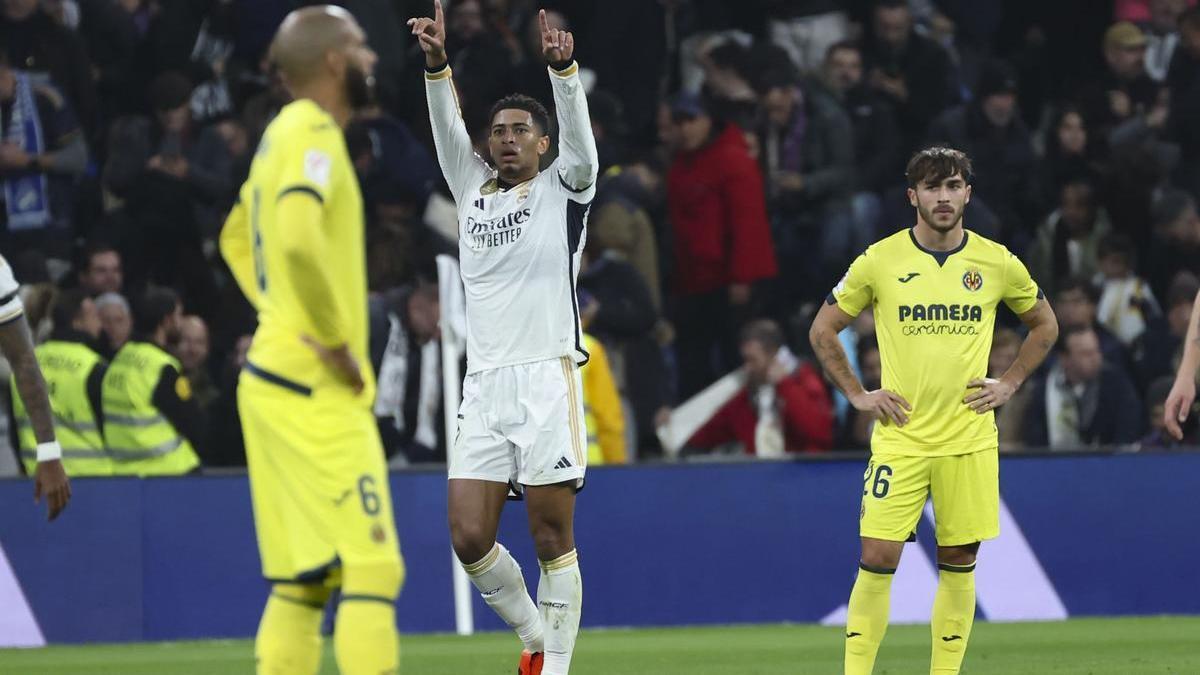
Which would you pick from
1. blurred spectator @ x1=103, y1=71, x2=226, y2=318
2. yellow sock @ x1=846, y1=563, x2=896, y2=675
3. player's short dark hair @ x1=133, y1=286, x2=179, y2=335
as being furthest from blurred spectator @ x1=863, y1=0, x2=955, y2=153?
yellow sock @ x1=846, y1=563, x2=896, y2=675

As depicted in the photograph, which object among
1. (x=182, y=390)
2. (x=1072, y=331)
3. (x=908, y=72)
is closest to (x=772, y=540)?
(x=1072, y=331)

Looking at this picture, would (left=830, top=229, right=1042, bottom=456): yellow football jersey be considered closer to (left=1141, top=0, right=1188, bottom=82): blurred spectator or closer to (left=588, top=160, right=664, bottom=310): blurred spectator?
(left=588, top=160, right=664, bottom=310): blurred spectator

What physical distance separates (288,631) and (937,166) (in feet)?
12.6

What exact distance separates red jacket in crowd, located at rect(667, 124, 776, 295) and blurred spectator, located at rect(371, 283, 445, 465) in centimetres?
221

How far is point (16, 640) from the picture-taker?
42.6ft

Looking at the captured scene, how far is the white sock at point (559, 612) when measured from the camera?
8812 millimetres

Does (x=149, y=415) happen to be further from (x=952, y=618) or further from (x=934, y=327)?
(x=952, y=618)

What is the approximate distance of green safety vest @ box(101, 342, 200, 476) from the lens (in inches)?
525

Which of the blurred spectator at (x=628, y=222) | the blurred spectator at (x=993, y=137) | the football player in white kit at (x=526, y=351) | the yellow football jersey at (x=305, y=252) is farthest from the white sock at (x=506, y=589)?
the blurred spectator at (x=993, y=137)

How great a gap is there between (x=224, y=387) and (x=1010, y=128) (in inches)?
252

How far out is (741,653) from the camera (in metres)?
11.9

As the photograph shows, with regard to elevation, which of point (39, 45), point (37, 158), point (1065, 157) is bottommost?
point (1065, 157)

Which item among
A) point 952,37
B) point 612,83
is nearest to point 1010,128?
point 952,37

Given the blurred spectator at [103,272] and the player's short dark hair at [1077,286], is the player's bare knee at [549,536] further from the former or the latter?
the player's short dark hair at [1077,286]
